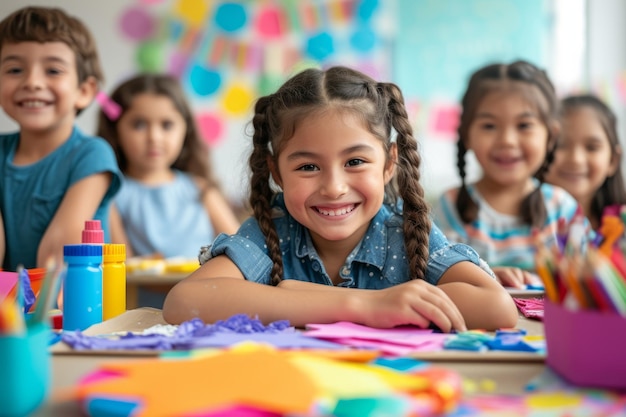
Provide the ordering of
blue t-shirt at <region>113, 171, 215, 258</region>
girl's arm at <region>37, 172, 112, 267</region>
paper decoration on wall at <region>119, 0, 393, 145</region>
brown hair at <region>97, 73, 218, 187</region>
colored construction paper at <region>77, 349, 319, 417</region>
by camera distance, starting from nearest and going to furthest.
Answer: colored construction paper at <region>77, 349, 319, 417</region>, girl's arm at <region>37, 172, 112, 267</region>, blue t-shirt at <region>113, 171, 215, 258</region>, brown hair at <region>97, 73, 218, 187</region>, paper decoration on wall at <region>119, 0, 393, 145</region>

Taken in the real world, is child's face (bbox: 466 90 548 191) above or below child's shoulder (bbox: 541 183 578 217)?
above

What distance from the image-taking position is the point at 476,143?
7.31 ft

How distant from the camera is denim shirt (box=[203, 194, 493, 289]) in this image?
46.3 inches

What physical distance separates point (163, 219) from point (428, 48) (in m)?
1.95

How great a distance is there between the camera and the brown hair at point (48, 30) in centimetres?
179

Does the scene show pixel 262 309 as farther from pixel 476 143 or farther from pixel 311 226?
pixel 476 143

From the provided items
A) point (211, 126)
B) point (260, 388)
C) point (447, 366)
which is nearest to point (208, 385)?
point (260, 388)

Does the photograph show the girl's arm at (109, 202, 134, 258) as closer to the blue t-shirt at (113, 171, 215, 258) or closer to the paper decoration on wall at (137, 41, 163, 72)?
the blue t-shirt at (113, 171, 215, 258)

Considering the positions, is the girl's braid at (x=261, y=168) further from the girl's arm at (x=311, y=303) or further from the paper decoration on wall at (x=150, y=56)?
the paper decoration on wall at (x=150, y=56)

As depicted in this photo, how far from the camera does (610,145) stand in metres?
2.77

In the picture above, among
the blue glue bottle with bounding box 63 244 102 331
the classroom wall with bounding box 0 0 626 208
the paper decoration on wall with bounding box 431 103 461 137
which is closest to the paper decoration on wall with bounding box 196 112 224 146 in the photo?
the classroom wall with bounding box 0 0 626 208

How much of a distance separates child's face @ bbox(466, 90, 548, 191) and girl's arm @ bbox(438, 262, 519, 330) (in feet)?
3.90

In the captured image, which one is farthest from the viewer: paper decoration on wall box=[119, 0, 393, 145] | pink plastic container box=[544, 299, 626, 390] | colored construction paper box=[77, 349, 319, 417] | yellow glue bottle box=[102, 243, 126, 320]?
paper decoration on wall box=[119, 0, 393, 145]

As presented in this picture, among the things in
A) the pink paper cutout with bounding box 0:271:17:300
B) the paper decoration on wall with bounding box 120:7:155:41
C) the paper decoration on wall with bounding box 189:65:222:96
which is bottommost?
the pink paper cutout with bounding box 0:271:17:300
